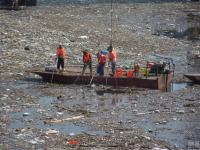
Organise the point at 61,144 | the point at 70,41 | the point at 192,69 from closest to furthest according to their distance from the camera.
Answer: the point at 61,144
the point at 192,69
the point at 70,41

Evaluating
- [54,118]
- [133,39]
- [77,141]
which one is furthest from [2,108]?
[133,39]

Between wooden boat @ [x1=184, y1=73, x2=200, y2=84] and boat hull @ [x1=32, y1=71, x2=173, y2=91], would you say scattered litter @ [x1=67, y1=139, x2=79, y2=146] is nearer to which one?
boat hull @ [x1=32, y1=71, x2=173, y2=91]

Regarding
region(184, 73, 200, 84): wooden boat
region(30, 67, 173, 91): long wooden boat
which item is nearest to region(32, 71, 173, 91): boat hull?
region(30, 67, 173, 91): long wooden boat

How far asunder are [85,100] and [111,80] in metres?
2.17

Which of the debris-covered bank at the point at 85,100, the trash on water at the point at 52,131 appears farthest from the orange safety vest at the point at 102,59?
the trash on water at the point at 52,131

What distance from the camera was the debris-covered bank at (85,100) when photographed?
49.1 ft

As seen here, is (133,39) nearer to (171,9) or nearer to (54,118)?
(54,118)

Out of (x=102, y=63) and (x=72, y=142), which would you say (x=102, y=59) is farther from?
(x=72, y=142)

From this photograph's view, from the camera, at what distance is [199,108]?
18609 millimetres

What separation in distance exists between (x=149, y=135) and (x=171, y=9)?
38.1 metres

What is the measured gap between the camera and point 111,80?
21359mm

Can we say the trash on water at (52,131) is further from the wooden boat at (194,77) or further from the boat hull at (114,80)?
the wooden boat at (194,77)

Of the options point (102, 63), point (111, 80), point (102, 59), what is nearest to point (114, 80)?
point (111, 80)

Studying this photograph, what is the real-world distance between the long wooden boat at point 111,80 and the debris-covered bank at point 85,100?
0.30 meters
